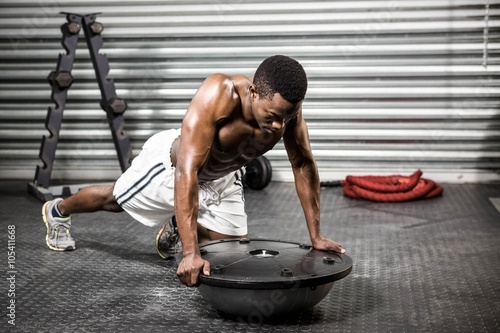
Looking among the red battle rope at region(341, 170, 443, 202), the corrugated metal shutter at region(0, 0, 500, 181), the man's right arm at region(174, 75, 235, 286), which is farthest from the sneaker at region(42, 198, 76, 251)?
the corrugated metal shutter at region(0, 0, 500, 181)

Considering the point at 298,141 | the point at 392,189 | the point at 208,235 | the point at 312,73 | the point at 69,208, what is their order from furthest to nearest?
1. the point at 312,73
2. the point at 392,189
3. the point at 69,208
4. the point at 208,235
5. the point at 298,141

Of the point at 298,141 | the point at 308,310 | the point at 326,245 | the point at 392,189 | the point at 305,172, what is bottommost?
the point at 392,189

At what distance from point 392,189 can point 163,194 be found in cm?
255

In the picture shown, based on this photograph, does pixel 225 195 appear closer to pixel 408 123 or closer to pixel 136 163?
pixel 136 163

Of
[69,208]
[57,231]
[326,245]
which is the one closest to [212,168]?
[326,245]

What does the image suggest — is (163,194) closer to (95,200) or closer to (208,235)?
(208,235)

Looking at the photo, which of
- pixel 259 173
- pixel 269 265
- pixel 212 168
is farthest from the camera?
pixel 259 173

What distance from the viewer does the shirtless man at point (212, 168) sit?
97.3 inches

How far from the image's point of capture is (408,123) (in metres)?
5.88

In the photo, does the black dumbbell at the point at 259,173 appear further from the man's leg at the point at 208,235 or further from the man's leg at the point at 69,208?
the man's leg at the point at 208,235

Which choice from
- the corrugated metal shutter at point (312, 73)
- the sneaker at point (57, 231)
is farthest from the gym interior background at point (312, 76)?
Answer: the sneaker at point (57, 231)

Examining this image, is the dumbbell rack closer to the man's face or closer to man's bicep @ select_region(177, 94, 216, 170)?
man's bicep @ select_region(177, 94, 216, 170)

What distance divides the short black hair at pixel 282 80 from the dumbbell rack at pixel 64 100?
307 centimetres

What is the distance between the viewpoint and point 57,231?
12.3 feet
